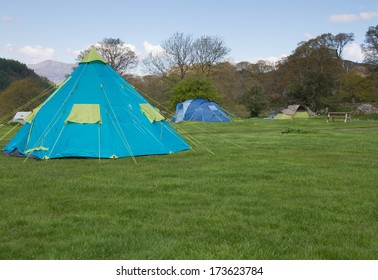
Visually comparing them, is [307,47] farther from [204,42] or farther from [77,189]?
[77,189]

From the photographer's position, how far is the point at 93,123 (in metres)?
11.8

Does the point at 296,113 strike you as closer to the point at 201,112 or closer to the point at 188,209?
the point at 201,112

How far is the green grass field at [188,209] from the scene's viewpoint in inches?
180

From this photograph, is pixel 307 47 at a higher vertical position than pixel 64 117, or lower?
higher

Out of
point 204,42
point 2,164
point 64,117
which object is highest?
point 204,42

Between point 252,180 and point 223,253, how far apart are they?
4234 millimetres

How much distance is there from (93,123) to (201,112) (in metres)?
25.4

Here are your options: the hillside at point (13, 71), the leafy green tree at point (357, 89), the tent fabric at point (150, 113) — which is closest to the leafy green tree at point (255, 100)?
the leafy green tree at point (357, 89)

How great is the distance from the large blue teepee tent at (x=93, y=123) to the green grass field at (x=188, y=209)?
37.0 inches

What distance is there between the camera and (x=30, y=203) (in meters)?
6.64

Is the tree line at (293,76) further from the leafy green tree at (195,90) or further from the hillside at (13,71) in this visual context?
the hillside at (13,71)

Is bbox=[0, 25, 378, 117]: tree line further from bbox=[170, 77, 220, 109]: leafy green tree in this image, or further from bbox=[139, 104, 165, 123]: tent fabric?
bbox=[139, 104, 165, 123]: tent fabric

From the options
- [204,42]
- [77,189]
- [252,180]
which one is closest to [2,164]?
[77,189]

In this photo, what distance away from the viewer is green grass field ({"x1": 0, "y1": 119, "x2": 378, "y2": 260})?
456 cm
